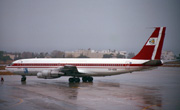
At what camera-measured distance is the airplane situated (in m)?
33.1

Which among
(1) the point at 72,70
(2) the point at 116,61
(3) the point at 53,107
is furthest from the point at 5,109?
(2) the point at 116,61

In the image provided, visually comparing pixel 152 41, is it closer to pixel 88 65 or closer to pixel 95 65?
pixel 95 65

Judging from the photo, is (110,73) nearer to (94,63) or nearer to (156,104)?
(94,63)

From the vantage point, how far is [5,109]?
16.2 m

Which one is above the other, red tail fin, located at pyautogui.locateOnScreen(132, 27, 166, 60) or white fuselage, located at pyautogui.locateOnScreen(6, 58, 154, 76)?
red tail fin, located at pyautogui.locateOnScreen(132, 27, 166, 60)

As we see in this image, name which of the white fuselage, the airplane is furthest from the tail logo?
the white fuselage

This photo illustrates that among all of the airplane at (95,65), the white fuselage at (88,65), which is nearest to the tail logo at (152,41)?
the airplane at (95,65)

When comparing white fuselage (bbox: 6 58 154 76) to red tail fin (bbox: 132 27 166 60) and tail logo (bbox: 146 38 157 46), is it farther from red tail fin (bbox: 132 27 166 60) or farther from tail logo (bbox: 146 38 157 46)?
tail logo (bbox: 146 38 157 46)

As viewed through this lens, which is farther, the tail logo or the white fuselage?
the white fuselage

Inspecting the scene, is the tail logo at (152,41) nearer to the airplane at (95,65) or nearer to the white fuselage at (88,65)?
the airplane at (95,65)

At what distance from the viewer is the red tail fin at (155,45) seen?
3284 centimetres

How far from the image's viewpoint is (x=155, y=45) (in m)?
33.2

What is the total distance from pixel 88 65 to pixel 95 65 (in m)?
1.15

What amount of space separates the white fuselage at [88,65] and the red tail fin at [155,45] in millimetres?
1301
